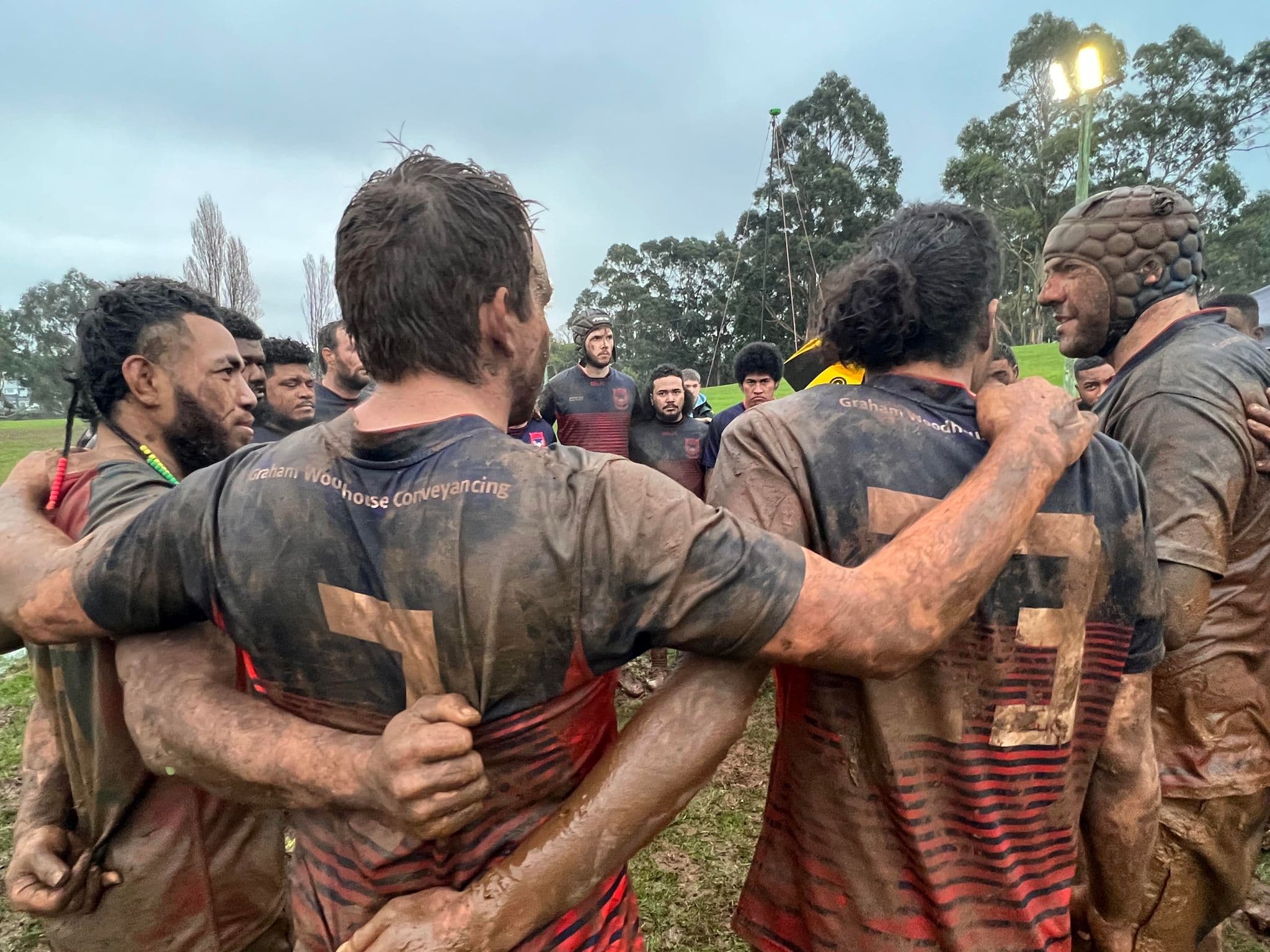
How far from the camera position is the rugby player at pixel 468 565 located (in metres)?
1.16

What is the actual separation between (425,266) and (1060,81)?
920 cm

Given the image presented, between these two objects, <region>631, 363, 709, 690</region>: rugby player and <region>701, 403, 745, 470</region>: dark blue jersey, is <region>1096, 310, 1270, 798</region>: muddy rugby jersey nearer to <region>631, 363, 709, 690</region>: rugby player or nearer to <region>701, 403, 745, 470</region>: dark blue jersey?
<region>701, 403, 745, 470</region>: dark blue jersey

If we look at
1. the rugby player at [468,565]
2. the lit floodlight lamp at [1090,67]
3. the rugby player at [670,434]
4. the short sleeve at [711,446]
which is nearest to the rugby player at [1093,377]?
the short sleeve at [711,446]

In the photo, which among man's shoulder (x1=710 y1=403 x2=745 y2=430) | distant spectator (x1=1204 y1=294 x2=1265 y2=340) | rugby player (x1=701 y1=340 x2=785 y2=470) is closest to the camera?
distant spectator (x1=1204 y1=294 x2=1265 y2=340)

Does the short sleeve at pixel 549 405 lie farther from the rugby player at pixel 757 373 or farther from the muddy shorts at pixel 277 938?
the muddy shorts at pixel 277 938

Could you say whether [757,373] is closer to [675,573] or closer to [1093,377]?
[1093,377]

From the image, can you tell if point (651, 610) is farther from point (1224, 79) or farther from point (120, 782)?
point (1224, 79)

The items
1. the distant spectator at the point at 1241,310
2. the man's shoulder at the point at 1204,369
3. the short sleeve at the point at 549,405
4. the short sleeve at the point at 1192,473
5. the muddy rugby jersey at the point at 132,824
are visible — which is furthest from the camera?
the short sleeve at the point at 549,405

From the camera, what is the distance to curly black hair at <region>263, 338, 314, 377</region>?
16.6ft

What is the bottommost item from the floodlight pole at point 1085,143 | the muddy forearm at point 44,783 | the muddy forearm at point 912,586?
the muddy forearm at point 44,783

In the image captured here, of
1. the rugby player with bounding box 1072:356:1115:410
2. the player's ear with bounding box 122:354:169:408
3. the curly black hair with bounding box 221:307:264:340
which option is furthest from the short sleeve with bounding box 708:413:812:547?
the rugby player with bounding box 1072:356:1115:410

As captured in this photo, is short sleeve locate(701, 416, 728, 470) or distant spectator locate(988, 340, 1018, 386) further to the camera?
short sleeve locate(701, 416, 728, 470)

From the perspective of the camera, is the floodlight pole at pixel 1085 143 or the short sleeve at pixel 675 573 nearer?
the short sleeve at pixel 675 573

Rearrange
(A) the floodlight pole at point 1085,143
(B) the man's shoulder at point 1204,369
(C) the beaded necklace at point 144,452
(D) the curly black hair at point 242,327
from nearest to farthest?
(C) the beaded necklace at point 144,452 → (B) the man's shoulder at point 1204,369 → (D) the curly black hair at point 242,327 → (A) the floodlight pole at point 1085,143
